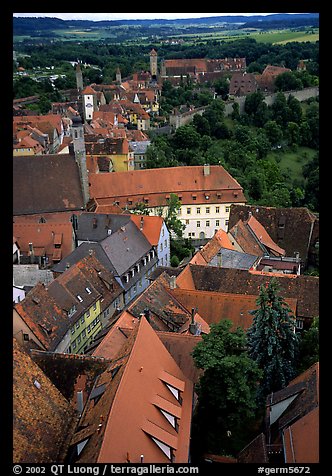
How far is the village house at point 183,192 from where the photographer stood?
43219 millimetres

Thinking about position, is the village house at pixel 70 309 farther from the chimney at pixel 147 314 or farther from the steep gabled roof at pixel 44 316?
the chimney at pixel 147 314

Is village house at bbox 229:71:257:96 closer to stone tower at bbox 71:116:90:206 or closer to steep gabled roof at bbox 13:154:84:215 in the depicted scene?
stone tower at bbox 71:116:90:206

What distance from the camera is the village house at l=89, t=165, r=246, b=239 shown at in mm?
43219

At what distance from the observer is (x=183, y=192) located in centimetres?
4397

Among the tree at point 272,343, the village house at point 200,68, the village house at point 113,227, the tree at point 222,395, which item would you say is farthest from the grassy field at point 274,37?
the tree at point 222,395

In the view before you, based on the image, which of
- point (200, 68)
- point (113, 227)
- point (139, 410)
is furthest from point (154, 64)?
point (139, 410)

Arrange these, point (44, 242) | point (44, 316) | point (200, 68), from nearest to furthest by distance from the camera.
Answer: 1. point (44, 316)
2. point (44, 242)
3. point (200, 68)

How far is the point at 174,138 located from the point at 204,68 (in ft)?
191

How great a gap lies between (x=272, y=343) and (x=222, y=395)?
3.49 meters

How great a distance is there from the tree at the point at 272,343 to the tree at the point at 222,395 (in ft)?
6.23

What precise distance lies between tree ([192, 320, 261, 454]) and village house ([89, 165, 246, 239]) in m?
26.7

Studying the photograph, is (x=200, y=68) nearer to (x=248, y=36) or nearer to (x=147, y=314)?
(x=248, y=36)

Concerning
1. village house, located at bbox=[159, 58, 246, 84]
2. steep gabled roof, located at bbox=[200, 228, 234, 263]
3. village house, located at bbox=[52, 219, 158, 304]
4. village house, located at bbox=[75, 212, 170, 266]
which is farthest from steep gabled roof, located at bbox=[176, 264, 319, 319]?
village house, located at bbox=[159, 58, 246, 84]
